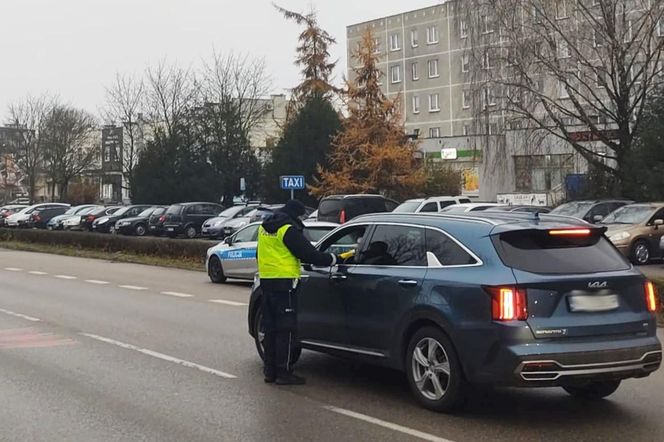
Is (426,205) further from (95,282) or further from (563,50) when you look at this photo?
(95,282)

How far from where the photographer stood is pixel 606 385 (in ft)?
24.8

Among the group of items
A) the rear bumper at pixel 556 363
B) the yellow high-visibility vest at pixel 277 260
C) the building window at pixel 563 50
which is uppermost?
the building window at pixel 563 50

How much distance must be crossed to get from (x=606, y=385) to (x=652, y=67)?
26.3 meters

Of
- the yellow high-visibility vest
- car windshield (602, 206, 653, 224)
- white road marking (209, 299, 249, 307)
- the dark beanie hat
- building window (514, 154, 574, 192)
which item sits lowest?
white road marking (209, 299, 249, 307)

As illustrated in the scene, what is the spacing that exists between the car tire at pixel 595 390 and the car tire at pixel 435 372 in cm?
123

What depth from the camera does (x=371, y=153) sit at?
4506 cm

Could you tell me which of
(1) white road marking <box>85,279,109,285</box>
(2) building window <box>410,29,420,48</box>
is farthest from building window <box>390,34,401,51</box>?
(1) white road marking <box>85,279,109,285</box>

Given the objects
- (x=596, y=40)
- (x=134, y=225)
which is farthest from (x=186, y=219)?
(x=596, y=40)

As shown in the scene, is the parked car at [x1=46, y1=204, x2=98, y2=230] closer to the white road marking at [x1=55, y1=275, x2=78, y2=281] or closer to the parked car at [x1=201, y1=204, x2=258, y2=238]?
the parked car at [x1=201, y1=204, x2=258, y2=238]

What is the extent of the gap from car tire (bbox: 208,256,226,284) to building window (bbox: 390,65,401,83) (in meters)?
61.6

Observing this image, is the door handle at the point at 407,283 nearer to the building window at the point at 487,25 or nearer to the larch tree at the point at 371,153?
the building window at the point at 487,25

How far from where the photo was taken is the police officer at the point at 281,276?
319 inches

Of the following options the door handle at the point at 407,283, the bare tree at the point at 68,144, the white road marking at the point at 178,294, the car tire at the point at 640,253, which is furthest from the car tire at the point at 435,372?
the bare tree at the point at 68,144

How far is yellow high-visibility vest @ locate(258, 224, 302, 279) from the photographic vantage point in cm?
812
